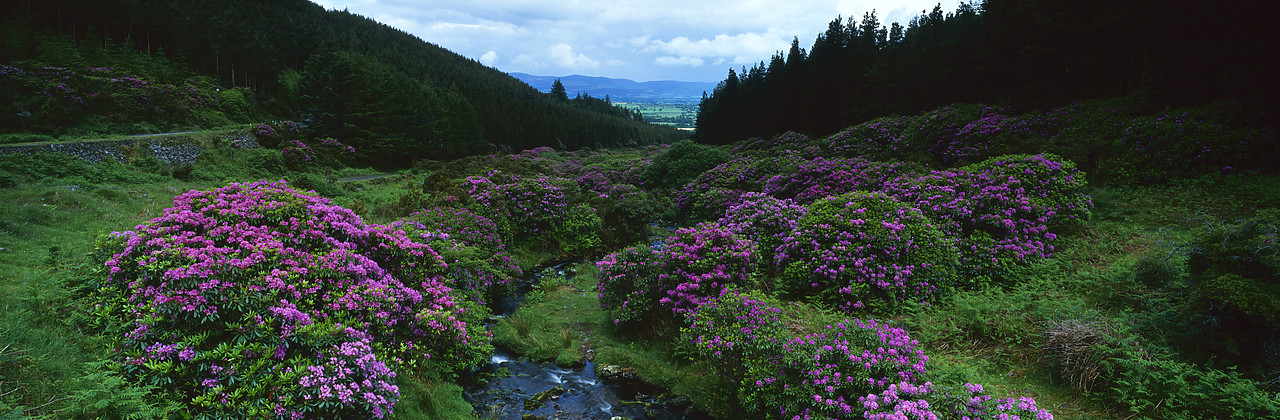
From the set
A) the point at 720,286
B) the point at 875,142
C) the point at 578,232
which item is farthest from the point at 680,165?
the point at 720,286

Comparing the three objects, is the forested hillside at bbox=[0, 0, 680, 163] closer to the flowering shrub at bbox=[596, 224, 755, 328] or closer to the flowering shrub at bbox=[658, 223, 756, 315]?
the flowering shrub at bbox=[596, 224, 755, 328]

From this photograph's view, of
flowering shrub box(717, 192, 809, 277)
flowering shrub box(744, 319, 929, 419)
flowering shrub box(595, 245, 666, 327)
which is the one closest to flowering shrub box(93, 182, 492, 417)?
flowering shrub box(595, 245, 666, 327)

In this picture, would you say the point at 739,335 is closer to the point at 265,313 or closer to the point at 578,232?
the point at 265,313

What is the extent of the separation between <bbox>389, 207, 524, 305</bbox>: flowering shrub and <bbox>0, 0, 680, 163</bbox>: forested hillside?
2348cm

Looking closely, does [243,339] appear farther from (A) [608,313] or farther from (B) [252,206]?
(A) [608,313]

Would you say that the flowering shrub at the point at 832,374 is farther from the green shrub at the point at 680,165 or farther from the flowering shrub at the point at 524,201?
the green shrub at the point at 680,165

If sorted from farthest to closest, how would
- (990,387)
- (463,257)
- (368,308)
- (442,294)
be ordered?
(463,257) → (442,294) → (368,308) → (990,387)

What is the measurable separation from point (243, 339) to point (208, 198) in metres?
4.01

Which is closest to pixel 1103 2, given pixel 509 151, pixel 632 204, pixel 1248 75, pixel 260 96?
pixel 1248 75

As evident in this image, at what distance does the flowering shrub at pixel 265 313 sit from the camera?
5.42 m

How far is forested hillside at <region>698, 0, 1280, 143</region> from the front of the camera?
14.4 metres

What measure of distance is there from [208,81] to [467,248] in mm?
43017

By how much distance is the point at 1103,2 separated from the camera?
65.3 feet

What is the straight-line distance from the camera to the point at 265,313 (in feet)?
19.7
